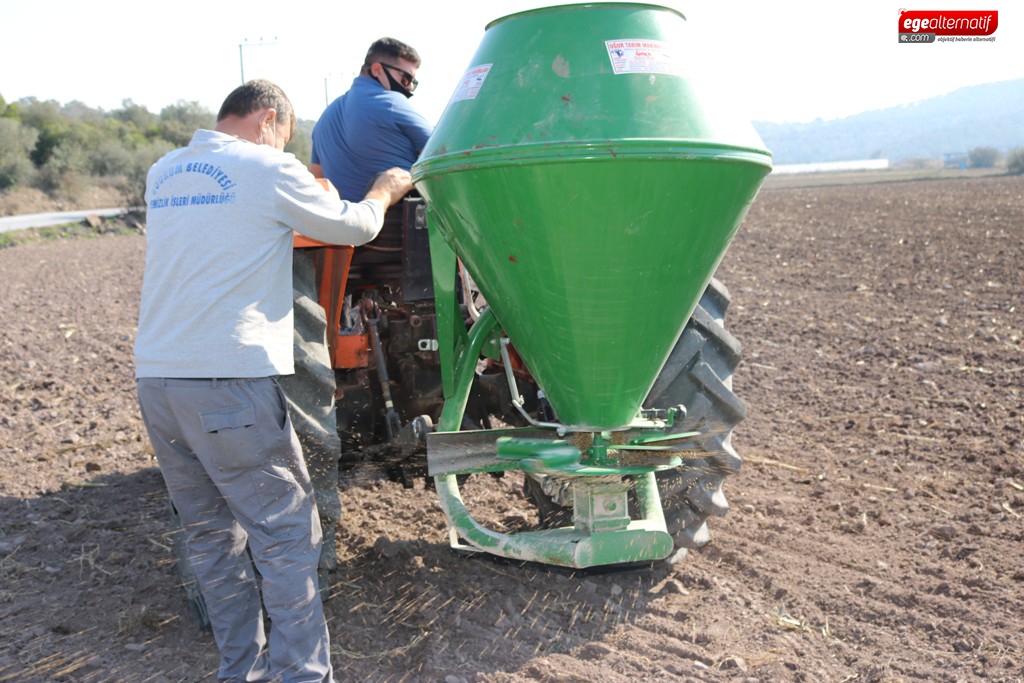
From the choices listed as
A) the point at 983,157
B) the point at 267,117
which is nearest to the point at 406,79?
the point at 267,117

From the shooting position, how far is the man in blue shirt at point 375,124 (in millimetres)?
4070

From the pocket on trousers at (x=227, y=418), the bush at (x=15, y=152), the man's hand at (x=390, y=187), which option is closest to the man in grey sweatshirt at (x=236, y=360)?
the pocket on trousers at (x=227, y=418)

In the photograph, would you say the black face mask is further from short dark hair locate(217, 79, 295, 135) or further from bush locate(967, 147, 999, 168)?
bush locate(967, 147, 999, 168)

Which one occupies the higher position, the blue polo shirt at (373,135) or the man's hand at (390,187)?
the blue polo shirt at (373,135)

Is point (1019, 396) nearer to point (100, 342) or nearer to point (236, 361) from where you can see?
point (236, 361)

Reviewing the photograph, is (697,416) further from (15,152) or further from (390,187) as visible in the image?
(15,152)

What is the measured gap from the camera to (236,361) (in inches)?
112

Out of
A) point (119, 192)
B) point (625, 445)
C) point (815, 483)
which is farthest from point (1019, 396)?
point (119, 192)

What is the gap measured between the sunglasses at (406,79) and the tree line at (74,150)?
29354 millimetres

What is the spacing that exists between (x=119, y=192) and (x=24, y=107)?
12.5 meters

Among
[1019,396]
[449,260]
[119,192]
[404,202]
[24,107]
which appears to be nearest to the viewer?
[449,260]

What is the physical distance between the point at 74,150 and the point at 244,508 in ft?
142

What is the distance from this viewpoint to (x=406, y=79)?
14.3 feet

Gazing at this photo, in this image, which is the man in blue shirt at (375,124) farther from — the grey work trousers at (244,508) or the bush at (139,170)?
the bush at (139,170)
